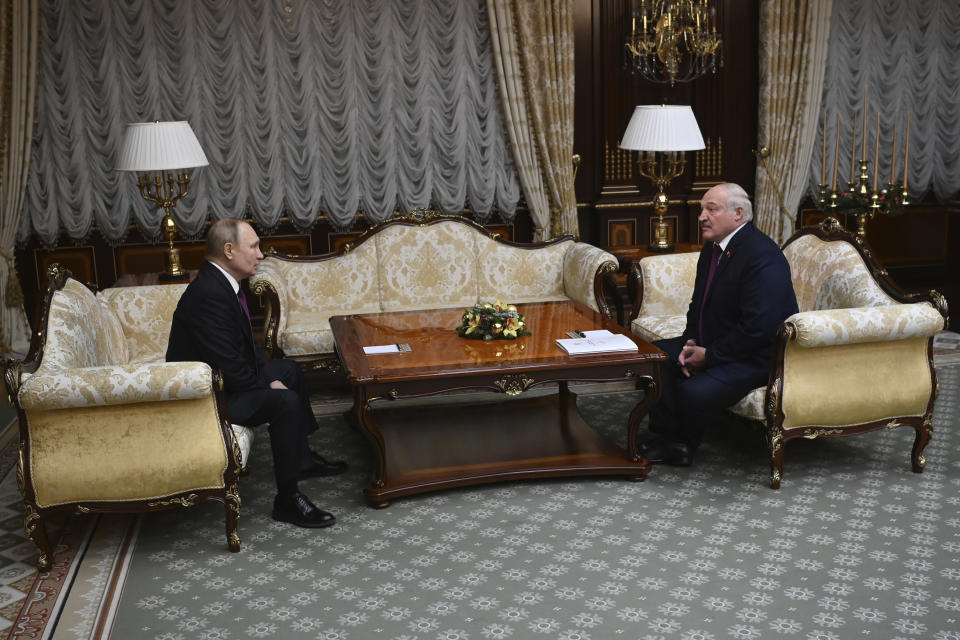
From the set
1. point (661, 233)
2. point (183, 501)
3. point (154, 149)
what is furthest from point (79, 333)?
point (661, 233)

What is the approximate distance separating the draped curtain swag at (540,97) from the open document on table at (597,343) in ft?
9.17

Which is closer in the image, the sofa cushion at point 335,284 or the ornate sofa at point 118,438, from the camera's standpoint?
the ornate sofa at point 118,438

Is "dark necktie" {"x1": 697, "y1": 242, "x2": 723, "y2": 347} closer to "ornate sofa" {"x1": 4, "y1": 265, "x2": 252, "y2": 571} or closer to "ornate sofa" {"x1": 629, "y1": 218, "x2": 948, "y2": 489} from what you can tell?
"ornate sofa" {"x1": 629, "y1": 218, "x2": 948, "y2": 489}

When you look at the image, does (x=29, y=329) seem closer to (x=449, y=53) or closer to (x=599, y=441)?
(x=449, y=53)

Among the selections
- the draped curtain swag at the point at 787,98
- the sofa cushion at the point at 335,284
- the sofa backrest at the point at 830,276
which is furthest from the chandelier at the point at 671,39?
the sofa cushion at the point at 335,284

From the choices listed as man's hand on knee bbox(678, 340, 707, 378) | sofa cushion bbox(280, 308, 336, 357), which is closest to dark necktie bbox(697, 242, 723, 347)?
man's hand on knee bbox(678, 340, 707, 378)

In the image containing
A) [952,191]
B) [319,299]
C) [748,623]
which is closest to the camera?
[748,623]

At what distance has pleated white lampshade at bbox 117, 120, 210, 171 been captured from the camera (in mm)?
5223

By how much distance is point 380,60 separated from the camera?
21.8 feet

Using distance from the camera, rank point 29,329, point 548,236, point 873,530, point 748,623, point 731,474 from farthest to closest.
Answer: point 548,236
point 29,329
point 731,474
point 873,530
point 748,623

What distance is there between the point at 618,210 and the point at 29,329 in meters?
4.22

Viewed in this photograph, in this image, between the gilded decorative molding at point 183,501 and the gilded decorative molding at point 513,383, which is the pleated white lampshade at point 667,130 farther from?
the gilded decorative molding at point 183,501

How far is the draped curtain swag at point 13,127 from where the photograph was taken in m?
6.02

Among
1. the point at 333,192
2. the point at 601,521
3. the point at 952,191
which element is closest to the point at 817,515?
the point at 601,521
